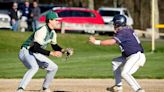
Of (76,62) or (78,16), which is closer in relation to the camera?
(76,62)

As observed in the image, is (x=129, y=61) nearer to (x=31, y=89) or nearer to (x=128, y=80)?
(x=128, y=80)

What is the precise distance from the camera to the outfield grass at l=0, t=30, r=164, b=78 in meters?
18.3

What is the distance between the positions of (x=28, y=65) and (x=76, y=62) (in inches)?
357

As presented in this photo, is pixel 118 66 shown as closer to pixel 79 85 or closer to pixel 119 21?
pixel 119 21

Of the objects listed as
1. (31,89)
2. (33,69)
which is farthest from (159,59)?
(33,69)

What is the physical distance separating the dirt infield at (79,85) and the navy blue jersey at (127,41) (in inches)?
71.7

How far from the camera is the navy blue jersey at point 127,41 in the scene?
12.8m

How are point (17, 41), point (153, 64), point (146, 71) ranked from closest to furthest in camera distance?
point (146, 71) → point (153, 64) → point (17, 41)

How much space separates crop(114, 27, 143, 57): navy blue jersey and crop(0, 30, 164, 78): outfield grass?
4821mm

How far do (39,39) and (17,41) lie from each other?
686 inches

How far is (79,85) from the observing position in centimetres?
1549

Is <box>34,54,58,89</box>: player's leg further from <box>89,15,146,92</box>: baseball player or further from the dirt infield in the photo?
<box>89,15,146,92</box>: baseball player

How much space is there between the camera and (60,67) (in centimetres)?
2044

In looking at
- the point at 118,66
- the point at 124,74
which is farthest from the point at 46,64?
the point at 124,74
